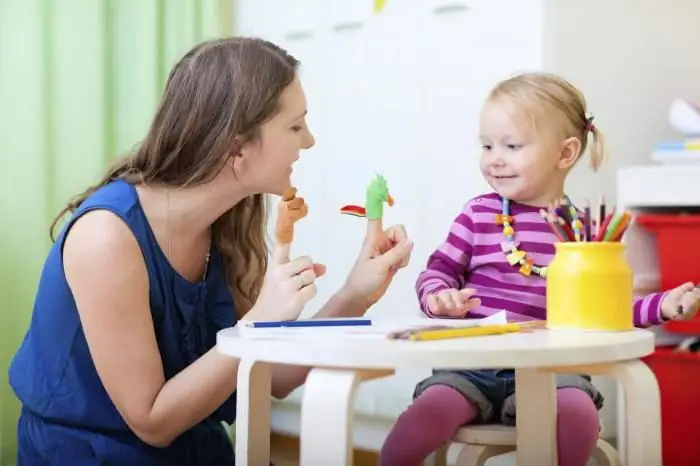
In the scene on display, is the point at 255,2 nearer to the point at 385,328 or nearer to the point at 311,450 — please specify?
the point at 385,328

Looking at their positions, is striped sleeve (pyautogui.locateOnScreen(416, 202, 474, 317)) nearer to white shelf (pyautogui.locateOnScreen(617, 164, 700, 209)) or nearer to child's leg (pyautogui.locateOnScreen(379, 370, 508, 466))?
child's leg (pyautogui.locateOnScreen(379, 370, 508, 466))

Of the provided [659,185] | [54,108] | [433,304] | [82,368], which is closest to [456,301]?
[433,304]

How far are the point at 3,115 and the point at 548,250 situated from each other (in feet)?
3.27

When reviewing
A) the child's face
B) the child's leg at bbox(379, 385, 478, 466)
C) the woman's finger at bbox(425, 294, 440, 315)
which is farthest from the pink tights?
the child's face

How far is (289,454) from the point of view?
7.23 feet

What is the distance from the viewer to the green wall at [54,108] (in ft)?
6.00

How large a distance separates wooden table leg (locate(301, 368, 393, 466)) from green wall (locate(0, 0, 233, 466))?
41.7 inches

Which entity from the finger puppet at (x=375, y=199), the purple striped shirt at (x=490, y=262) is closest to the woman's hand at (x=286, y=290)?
the finger puppet at (x=375, y=199)

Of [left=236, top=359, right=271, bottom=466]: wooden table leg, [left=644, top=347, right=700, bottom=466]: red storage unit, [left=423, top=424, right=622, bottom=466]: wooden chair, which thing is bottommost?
[left=644, top=347, right=700, bottom=466]: red storage unit

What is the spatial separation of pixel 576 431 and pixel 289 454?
1.08 meters

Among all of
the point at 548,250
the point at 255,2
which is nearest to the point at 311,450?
the point at 548,250

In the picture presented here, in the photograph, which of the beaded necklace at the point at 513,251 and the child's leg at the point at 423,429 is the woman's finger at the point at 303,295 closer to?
the child's leg at the point at 423,429

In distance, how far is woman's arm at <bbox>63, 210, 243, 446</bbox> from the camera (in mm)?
1214

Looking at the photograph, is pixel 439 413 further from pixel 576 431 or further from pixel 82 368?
pixel 82 368
